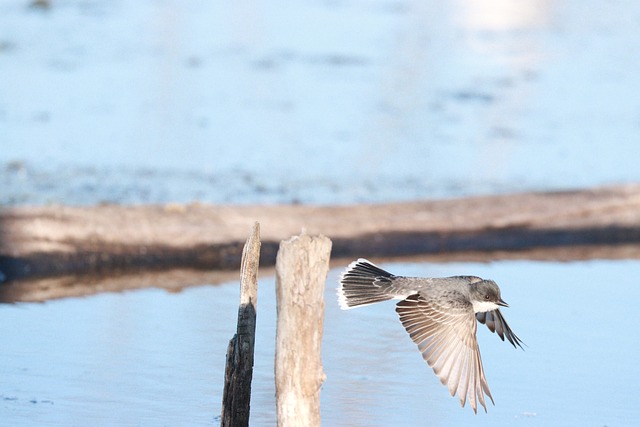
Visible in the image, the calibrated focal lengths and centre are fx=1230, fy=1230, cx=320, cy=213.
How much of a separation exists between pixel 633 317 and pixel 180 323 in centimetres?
237

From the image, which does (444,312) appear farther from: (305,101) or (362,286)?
(305,101)

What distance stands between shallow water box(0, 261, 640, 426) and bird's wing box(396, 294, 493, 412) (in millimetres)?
672

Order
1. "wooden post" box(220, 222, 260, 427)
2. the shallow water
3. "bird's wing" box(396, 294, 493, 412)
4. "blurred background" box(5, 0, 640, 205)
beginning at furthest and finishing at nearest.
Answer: "blurred background" box(5, 0, 640, 205) → the shallow water → "bird's wing" box(396, 294, 493, 412) → "wooden post" box(220, 222, 260, 427)

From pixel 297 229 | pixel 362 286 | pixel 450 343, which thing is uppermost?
pixel 297 229

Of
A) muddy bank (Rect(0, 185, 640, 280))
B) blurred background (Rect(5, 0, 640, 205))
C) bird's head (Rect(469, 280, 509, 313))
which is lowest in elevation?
bird's head (Rect(469, 280, 509, 313))

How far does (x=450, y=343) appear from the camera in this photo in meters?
4.19

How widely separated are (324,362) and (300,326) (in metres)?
1.76

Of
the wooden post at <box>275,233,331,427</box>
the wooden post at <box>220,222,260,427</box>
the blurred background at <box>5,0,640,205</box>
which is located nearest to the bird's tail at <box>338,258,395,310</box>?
the wooden post at <box>220,222,260,427</box>

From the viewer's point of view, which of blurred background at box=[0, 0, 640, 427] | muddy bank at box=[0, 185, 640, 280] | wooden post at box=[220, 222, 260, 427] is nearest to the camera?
wooden post at box=[220, 222, 260, 427]

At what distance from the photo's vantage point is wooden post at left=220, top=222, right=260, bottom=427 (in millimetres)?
3980

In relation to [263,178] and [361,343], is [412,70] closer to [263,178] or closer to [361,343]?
[263,178]

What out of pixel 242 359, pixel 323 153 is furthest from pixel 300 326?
pixel 323 153

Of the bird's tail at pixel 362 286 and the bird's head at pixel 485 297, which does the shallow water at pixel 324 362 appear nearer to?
the bird's tail at pixel 362 286

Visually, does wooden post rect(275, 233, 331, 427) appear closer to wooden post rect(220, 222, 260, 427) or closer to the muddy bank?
wooden post rect(220, 222, 260, 427)
